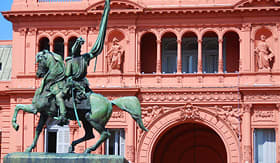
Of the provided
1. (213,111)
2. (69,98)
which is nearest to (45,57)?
(69,98)

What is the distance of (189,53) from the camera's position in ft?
146

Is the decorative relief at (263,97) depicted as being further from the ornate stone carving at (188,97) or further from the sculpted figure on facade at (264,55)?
the sculpted figure on facade at (264,55)

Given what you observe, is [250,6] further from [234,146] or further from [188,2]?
[234,146]

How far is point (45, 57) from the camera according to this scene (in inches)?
807

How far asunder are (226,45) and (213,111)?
541 centimetres

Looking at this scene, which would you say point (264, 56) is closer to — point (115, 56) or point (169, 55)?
point (169, 55)

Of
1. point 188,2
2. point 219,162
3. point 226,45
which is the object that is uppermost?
point 188,2

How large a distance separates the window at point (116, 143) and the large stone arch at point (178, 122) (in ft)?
3.97

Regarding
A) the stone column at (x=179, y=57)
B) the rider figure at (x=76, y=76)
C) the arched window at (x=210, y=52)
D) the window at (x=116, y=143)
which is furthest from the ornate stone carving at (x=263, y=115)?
the rider figure at (x=76, y=76)

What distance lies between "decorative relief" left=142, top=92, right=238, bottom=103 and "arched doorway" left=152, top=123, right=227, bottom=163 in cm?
724

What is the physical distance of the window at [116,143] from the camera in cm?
4206

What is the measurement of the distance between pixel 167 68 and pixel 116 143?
656cm

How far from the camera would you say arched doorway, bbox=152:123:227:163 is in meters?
49.3

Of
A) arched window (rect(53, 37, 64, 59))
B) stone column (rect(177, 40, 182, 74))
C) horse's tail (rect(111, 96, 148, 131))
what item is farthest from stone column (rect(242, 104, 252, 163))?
horse's tail (rect(111, 96, 148, 131))
